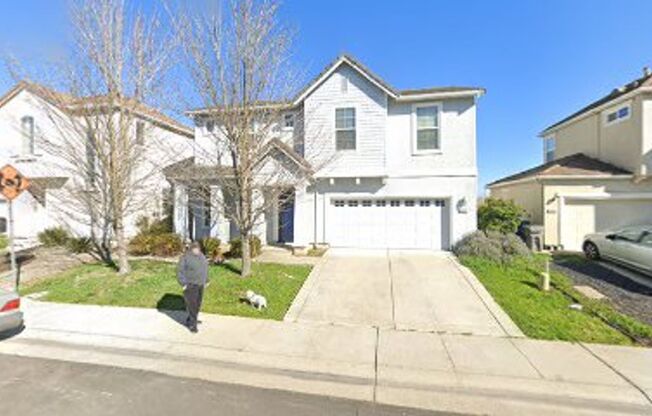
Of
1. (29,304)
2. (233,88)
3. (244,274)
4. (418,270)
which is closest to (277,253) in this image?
(244,274)

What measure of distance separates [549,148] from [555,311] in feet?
61.4

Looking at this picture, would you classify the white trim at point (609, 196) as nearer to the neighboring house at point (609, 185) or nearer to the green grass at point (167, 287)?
the neighboring house at point (609, 185)

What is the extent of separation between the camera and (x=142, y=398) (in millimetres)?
4340

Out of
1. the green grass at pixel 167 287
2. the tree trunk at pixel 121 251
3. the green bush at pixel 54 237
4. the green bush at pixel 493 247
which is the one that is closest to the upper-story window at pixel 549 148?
the green bush at pixel 493 247

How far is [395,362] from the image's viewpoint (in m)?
5.41

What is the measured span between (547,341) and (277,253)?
9.29 metres

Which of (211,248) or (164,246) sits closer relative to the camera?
(211,248)

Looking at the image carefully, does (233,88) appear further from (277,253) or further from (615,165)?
(615,165)

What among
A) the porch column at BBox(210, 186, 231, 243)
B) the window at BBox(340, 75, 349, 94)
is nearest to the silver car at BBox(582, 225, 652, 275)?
the window at BBox(340, 75, 349, 94)

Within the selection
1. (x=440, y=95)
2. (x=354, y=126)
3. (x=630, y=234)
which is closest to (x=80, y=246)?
(x=354, y=126)

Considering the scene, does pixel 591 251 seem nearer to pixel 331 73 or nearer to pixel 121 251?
pixel 331 73

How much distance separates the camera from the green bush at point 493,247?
468 inches

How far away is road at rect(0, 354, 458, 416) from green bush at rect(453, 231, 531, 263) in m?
9.05

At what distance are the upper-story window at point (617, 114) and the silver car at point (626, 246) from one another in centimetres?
633
